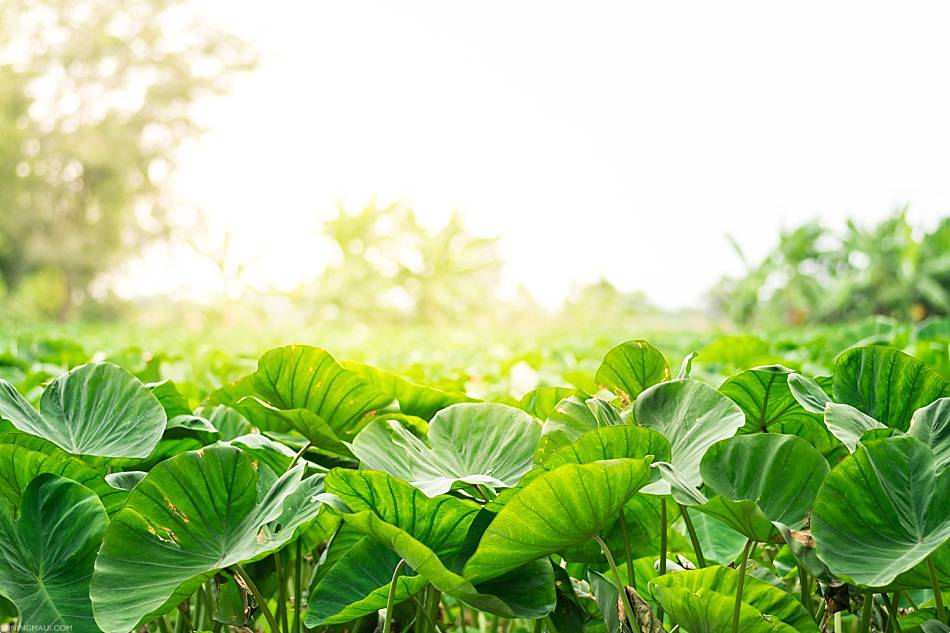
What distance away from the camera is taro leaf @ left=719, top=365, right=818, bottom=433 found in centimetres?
31

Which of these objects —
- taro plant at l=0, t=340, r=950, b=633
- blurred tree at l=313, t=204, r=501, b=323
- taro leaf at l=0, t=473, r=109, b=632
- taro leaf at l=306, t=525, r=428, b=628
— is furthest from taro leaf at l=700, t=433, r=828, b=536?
blurred tree at l=313, t=204, r=501, b=323

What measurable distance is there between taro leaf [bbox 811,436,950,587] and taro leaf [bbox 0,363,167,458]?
26 cm

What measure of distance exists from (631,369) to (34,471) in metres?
0.26

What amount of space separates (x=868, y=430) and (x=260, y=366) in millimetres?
269

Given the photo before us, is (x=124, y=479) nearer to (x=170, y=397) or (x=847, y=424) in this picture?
(x=170, y=397)

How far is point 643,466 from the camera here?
0.70 ft

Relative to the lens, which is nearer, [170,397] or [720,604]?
[720,604]

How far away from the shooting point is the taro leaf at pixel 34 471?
28cm

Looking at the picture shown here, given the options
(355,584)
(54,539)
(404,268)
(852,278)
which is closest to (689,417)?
(355,584)

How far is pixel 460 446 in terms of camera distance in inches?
12.3

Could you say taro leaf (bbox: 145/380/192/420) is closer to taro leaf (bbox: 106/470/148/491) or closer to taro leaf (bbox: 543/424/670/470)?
taro leaf (bbox: 106/470/148/491)

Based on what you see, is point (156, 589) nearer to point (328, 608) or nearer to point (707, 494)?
point (328, 608)

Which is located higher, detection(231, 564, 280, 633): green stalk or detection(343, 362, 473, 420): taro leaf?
detection(343, 362, 473, 420): taro leaf

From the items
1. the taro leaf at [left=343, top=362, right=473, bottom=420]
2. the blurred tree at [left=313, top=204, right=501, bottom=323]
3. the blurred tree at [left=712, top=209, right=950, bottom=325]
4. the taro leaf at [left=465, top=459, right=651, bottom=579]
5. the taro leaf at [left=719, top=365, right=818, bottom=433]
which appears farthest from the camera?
the blurred tree at [left=313, top=204, right=501, bottom=323]
